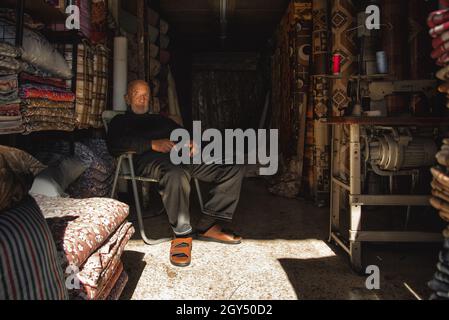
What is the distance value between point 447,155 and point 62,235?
5.32 feet

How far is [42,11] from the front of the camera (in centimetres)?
263

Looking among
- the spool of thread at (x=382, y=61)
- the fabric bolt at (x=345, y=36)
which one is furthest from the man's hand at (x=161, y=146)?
the fabric bolt at (x=345, y=36)

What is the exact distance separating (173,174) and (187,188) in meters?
0.15

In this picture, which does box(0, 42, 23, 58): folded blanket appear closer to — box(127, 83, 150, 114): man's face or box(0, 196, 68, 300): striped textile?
box(0, 196, 68, 300): striped textile

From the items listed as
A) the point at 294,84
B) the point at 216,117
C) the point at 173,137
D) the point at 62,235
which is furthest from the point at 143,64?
the point at 216,117

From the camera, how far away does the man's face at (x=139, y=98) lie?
3.19 metres

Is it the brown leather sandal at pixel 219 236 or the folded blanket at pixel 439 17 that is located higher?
the folded blanket at pixel 439 17

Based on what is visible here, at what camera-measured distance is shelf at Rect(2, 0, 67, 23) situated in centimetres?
234

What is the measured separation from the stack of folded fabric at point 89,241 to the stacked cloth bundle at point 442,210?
1405 millimetres

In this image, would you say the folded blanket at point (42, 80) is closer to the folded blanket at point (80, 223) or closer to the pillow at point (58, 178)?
the pillow at point (58, 178)

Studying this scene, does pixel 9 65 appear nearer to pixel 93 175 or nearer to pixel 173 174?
pixel 173 174

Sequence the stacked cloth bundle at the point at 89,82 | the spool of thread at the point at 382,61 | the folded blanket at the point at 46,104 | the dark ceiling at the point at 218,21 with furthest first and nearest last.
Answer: the dark ceiling at the point at 218,21, the stacked cloth bundle at the point at 89,82, the spool of thread at the point at 382,61, the folded blanket at the point at 46,104

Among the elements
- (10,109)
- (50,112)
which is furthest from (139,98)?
(10,109)
